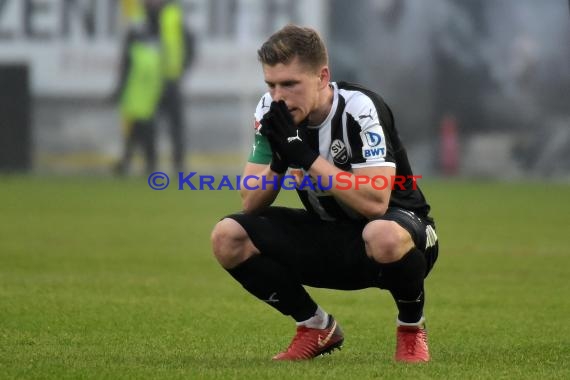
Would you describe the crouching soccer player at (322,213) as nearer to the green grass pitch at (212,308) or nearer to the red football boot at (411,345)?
the red football boot at (411,345)

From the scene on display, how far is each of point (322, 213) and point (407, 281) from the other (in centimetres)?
57

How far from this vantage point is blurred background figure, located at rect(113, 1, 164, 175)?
2970 cm

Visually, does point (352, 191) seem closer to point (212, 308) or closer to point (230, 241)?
point (230, 241)

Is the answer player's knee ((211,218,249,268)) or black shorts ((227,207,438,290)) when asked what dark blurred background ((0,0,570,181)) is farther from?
player's knee ((211,218,249,268))

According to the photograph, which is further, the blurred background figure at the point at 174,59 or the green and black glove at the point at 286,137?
the blurred background figure at the point at 174,59

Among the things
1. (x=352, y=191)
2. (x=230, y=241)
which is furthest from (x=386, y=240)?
(x=230, y=241)

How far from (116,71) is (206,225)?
14.9m

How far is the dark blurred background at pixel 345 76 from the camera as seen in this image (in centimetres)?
2973

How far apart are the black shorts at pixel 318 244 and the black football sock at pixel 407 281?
0.10m

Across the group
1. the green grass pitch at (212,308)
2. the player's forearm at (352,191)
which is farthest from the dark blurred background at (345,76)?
the player's forearm at (352,191)

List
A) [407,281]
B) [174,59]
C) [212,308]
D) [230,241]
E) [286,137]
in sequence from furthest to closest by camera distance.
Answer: [174,59] < [212,308] < [230,241] < [407,281] < [286,137]

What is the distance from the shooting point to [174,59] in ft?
98.5

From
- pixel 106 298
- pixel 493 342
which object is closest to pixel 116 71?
pixel 106 298

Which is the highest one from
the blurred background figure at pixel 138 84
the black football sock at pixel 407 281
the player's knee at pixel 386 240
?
the player's knee at pixel 386 240
